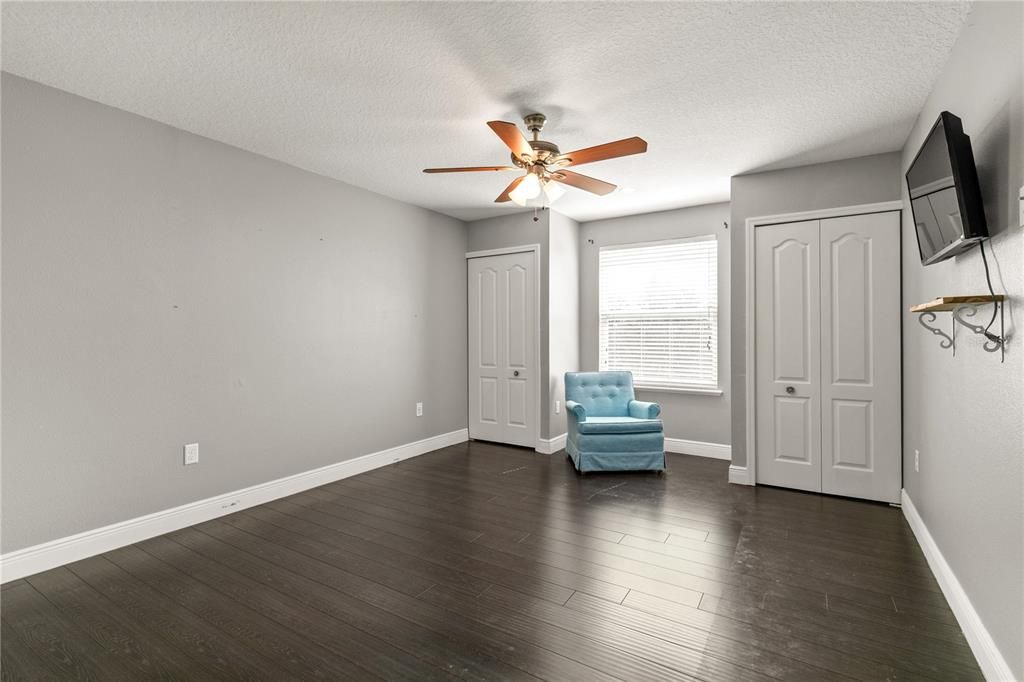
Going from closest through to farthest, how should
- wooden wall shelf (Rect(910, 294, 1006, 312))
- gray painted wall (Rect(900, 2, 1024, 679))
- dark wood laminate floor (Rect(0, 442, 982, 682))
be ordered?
gray painted wall (Rect(900, 2, 1024, 679)), wooden wall shelf (Rect(910, 294, 1006, 312)), dark wood laminate floor (Rect(0, 442, 982, 682))

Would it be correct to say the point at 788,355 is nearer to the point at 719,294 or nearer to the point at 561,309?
the point at 719,294


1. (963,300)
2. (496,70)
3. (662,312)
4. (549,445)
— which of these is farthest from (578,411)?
(963,300)

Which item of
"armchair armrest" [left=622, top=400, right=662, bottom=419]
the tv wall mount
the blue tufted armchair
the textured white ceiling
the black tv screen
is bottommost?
the blue tufted armchair

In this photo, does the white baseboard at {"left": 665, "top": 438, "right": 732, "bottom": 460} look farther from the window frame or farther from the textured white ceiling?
the textured white ceiling

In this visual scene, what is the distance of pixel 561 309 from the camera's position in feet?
17.6

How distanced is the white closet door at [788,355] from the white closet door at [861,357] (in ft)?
0.22

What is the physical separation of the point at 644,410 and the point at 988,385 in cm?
284

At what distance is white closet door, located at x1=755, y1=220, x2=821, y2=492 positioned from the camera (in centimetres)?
383

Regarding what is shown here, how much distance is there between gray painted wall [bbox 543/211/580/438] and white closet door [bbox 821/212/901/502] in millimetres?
2412

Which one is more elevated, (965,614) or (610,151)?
(610,151)

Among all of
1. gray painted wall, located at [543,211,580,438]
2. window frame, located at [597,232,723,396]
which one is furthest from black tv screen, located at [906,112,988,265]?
gray painted wall, located at [543,211,580,438]

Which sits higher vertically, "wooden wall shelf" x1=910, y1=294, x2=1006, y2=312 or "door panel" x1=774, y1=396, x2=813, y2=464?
"wooden wall shelf" x1=910, y1=294, x2=1006, y2=312

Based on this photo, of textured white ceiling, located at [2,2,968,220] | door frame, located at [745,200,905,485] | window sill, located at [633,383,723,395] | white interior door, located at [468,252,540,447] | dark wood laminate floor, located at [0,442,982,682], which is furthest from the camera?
white interior door, located at [468,252,540,447]

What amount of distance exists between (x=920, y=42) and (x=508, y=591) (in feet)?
10.5
